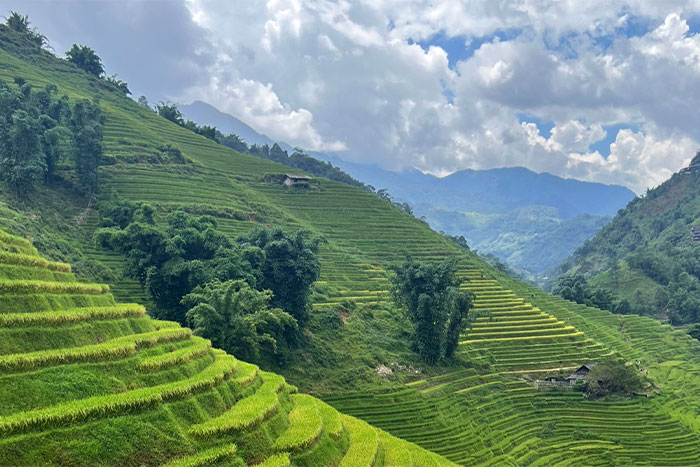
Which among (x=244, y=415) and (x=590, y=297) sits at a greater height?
(x=590, y=297)

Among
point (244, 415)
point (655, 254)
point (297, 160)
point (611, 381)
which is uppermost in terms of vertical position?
point (655, 254)

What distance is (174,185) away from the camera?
1897 inches

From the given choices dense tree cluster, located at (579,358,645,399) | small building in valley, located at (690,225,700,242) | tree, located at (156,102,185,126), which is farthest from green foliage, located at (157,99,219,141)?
small building in valley, located at (690,225,700,242)

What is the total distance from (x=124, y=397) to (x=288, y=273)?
20.2 metres

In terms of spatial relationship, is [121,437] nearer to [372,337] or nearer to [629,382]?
[372,337]

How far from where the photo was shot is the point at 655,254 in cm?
8406

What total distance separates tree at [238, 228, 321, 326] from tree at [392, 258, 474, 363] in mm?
7123

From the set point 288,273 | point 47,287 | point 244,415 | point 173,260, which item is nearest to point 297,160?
point 288,273

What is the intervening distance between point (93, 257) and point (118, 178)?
1534cm

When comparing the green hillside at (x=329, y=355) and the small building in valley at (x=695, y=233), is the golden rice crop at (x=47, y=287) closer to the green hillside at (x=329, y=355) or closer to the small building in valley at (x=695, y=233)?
the green hillside at (x=329, y=355)

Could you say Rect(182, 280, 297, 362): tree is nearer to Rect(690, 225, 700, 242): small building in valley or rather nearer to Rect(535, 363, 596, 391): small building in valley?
Rect(535, 363, 596, 391): small building in valley

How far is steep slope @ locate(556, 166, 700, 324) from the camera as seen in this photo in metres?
71.1

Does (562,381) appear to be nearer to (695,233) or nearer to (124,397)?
(124,397)

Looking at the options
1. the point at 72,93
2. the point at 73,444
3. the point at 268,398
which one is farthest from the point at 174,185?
the point at 73,444
